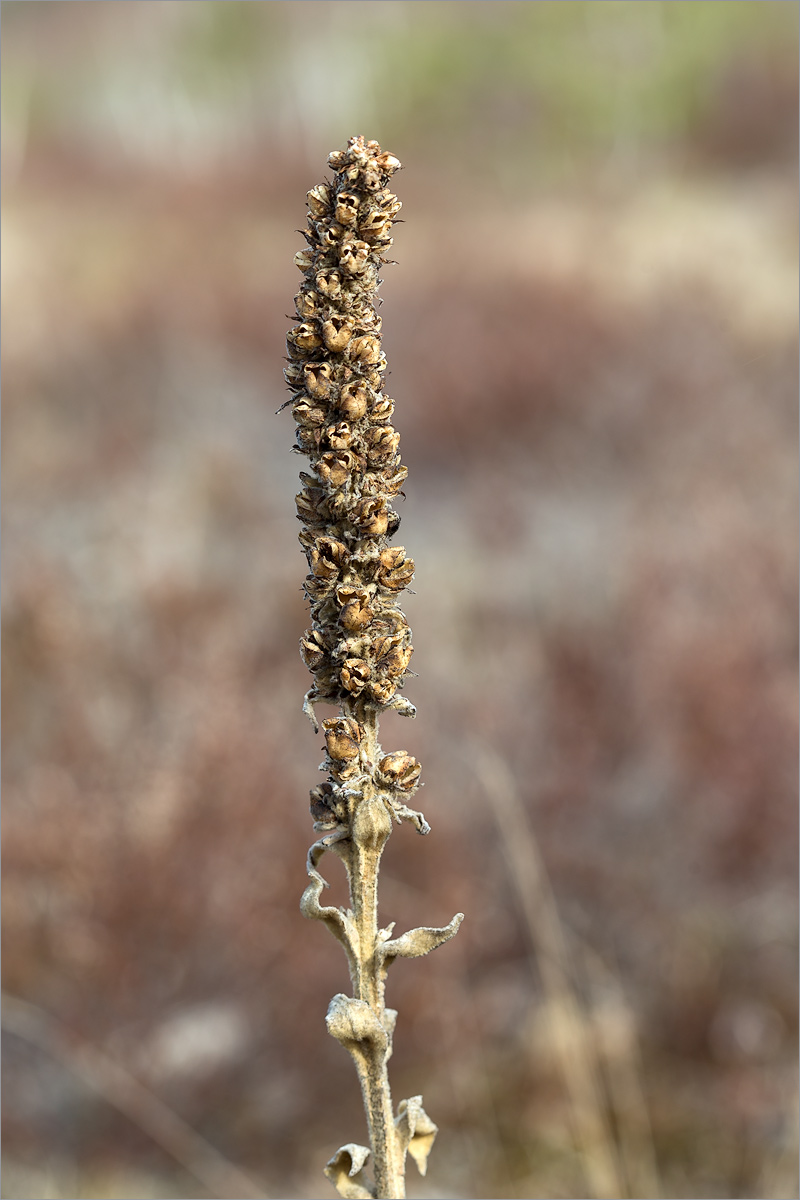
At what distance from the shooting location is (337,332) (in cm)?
59

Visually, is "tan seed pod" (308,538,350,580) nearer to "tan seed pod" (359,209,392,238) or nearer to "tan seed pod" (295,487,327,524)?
"tan seed pod" (295,487,327,524)

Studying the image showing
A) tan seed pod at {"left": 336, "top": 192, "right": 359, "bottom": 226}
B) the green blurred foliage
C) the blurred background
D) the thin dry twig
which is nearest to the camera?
tan seed pod at {"left": 336, "top": 192, "right": 359, "bottom": 226}

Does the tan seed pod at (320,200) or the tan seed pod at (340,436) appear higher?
the tan seed pod at (320,200)

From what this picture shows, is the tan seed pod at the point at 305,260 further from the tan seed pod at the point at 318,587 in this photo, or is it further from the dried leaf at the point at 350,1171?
the dried leaf at the point at 350,1171

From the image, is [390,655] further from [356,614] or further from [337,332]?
[337,332]

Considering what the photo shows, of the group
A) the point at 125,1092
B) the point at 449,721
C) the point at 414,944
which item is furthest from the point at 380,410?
the point at 449,721

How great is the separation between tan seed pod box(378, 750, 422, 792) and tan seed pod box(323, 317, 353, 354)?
27 centimetres

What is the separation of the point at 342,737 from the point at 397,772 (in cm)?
5

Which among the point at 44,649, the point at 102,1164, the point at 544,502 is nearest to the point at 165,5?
the point at 544,502

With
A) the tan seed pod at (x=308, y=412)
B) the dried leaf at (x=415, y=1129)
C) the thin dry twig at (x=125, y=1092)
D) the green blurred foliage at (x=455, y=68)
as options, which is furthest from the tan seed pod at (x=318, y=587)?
the green blurred foliage at (x=455, y=68)

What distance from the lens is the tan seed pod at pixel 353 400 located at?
59cm

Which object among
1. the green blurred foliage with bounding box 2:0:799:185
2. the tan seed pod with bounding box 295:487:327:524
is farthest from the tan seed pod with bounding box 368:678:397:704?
the green blurred foliage with bounding box 2:0:799:185

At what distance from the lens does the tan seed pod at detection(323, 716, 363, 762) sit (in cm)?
63

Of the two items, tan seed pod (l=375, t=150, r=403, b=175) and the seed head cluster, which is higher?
tan seed pod (l=375, t=150, r=403, b=175)
